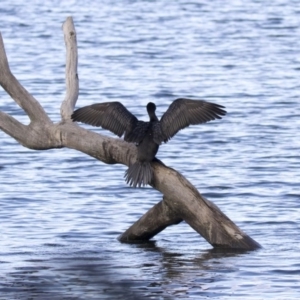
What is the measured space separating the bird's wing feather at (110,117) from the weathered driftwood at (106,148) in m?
0.10

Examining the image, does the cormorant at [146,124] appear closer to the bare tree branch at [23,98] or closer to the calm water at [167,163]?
the bare tree branch at [23,98]

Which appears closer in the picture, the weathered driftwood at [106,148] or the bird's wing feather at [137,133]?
the bird's wing feather at [137,133]

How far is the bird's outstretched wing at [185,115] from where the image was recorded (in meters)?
8.77

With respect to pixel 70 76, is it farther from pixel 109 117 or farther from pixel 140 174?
pixel 140 174

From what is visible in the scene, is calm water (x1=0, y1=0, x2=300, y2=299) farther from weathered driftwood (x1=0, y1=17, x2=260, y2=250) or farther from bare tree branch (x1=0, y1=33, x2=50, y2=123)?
bare tree branch (x1=0, y1=33, x2=50, y2=123)

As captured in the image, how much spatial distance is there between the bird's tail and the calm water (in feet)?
2.40

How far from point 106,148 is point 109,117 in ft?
0.87

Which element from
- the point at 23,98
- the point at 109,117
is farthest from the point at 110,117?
the point at 23,98

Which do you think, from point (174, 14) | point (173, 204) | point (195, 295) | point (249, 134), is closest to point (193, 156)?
point (249, 134)

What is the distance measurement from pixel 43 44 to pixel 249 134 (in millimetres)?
11997

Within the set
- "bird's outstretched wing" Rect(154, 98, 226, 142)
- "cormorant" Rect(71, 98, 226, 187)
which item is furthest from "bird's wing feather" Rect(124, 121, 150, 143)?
"bird's outstretched wing" Rect(154, 98, 226, 142)

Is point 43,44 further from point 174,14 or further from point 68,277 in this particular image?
point 68,277

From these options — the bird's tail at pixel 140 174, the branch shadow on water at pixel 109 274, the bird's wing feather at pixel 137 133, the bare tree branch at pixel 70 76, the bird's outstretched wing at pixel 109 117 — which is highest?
the bare tree branch at pixel 70 76

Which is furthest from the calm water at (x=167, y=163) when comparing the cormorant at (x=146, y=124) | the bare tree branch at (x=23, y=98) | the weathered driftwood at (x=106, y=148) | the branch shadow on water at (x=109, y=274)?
the bare tree branch at (x=23, y=98)
